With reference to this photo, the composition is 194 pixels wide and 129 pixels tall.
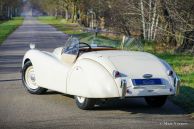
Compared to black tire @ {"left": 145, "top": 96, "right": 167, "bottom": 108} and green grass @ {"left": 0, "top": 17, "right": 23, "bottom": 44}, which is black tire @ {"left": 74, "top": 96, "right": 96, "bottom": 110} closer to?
black tire @ {"left": 145, "top": 96, "right": 167, "bottom": 108}

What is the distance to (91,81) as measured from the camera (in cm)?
820

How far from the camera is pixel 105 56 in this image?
8.55 m

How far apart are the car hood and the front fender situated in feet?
0.41

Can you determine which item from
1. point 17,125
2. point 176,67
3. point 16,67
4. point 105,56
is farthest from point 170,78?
point 16,67

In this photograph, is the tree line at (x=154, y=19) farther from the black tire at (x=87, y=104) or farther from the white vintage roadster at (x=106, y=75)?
the black tire at (x=87, y=104)

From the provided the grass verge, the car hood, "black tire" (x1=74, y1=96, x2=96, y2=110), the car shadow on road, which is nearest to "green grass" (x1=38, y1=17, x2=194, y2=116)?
the grass verge

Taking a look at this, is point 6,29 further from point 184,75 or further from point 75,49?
point 75,49

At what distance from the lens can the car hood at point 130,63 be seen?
8.23 metres

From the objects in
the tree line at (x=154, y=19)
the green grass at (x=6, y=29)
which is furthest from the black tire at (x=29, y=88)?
the green grass at (x=6, y=29)

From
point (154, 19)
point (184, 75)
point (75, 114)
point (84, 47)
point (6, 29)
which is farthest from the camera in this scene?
point (6, 29)

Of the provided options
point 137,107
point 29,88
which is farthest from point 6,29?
point 137,107

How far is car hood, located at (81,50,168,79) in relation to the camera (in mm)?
8227

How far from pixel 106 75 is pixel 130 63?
1.90 ft

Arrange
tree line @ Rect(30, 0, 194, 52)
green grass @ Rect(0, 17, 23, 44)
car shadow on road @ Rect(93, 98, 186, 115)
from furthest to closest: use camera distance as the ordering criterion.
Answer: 1. green grass @ Rect(0, 17, 23, 44)
2. tree line @ Rect(30, 0, 194, 52)
3. car shadow on road @ Rect(93, 98, 186, 115)
